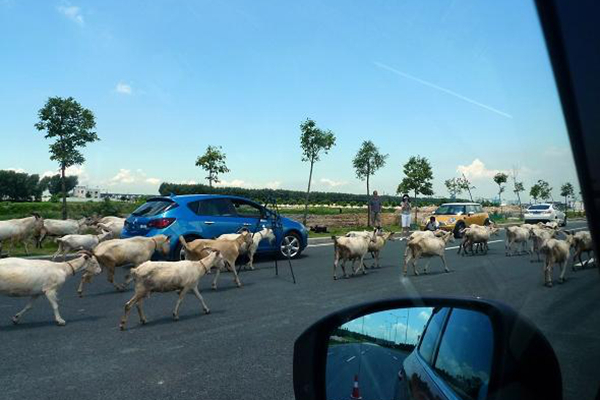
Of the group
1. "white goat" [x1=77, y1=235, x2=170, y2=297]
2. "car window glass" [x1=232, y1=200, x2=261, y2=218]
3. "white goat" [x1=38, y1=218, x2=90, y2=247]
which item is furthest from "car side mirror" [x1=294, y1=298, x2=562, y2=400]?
"white goat" [x1=38, y1=218, x2=90, y2=247]

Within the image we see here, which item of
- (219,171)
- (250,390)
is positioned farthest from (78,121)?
(250,390)

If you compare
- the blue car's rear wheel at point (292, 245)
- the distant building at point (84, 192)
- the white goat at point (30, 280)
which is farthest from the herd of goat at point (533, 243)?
the distant building at point (84, 192)

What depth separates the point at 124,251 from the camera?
30.2ft


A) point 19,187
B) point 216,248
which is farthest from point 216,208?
point 19,187

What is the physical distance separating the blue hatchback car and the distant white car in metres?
9.29

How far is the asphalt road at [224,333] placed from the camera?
3.58ft

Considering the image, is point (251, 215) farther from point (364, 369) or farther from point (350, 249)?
point (364, 369)

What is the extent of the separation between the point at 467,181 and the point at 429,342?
54 centimetres

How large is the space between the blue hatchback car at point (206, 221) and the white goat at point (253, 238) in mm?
203

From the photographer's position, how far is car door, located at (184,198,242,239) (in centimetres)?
1138

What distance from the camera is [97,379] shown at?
4.31 m

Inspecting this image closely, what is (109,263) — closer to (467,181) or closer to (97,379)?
(97,379)

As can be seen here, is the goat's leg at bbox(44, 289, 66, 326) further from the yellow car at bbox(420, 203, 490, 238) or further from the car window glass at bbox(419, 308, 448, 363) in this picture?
the car window glass at bbox(419, 308, 448, 363)

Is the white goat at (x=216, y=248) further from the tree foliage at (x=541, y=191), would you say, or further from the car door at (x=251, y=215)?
the tree foliage at (x=541, y=191)
